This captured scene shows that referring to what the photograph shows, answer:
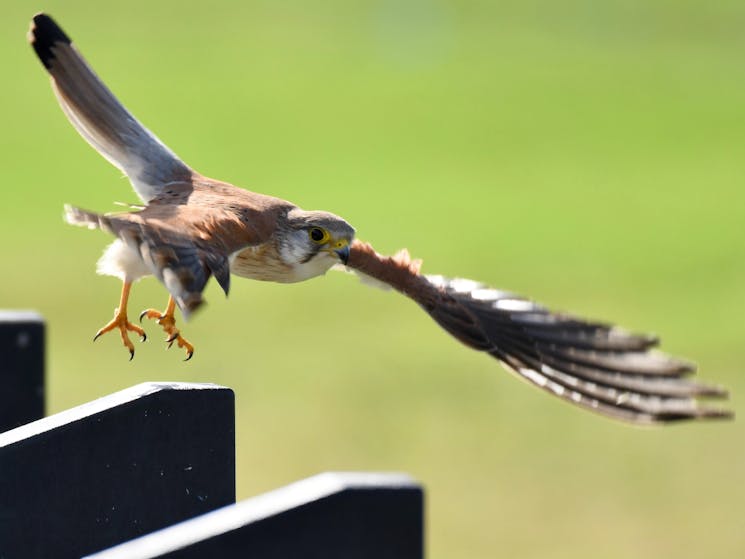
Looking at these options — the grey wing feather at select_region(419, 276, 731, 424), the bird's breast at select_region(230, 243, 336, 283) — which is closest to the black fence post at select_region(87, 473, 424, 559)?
the grey wing feather at select_region(419, 276, 731, 424)

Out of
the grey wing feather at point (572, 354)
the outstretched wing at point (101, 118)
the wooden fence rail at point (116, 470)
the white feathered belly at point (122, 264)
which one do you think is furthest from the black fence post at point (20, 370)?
the grey wing feather at point (572, 354)

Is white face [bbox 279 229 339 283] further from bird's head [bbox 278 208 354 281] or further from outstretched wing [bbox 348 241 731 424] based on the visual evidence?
outstretched wing [bbox 348 241 731 424]

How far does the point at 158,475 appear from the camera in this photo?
132 inches

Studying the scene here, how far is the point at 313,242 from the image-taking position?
20.6 feet

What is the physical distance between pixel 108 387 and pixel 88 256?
6629mm

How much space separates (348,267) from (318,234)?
0.24 m

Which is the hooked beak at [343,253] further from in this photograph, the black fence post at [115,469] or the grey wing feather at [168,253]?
the black fence post at [115,469]

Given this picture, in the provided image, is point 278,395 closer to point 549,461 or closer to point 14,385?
point 549,461

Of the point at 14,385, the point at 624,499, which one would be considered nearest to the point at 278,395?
the point at 624,499

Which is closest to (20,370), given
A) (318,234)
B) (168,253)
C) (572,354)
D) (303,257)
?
(168,253)

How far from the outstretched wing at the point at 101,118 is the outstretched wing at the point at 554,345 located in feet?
2.80

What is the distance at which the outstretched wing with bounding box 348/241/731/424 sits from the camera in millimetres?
5746

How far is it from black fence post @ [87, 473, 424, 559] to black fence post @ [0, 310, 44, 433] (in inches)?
77.5

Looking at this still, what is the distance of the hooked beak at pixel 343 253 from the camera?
251 inches
